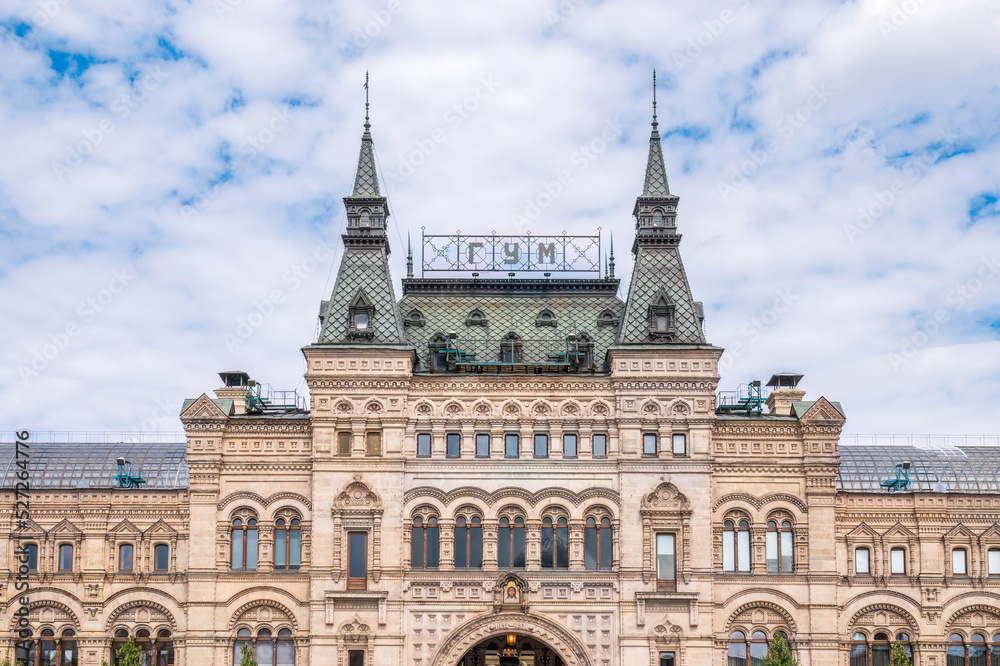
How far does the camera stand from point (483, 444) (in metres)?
63.3

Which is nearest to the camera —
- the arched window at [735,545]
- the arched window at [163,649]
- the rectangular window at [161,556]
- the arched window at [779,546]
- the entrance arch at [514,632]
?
the entrance arch at [514,632]

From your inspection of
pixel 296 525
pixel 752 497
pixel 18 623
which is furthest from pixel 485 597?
pixel 18 623

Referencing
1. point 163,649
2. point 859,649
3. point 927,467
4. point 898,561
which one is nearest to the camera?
point 859,649

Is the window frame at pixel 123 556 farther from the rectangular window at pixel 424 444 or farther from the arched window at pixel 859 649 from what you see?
the arched window at pixel 859 649

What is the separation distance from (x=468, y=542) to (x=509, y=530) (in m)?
2.25

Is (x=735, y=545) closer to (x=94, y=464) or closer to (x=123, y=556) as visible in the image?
(x=123, y=556)

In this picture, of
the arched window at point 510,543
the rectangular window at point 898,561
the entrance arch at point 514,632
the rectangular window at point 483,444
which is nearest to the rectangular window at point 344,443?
the rectangular window at point 483,444

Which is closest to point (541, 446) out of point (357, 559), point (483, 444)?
point (483, 444)

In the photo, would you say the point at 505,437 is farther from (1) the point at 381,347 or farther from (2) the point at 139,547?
(2) the point at 139,547

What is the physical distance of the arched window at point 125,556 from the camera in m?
65.2

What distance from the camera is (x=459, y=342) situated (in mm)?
66375

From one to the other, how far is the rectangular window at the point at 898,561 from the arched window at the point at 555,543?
1802 cm

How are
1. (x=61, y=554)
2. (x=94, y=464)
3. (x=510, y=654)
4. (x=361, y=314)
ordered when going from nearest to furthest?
(x=361, y=314) → (x=510, y=654) → (x=61, y=554) → (x=94, y=464)

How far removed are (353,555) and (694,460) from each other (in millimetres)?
18575
